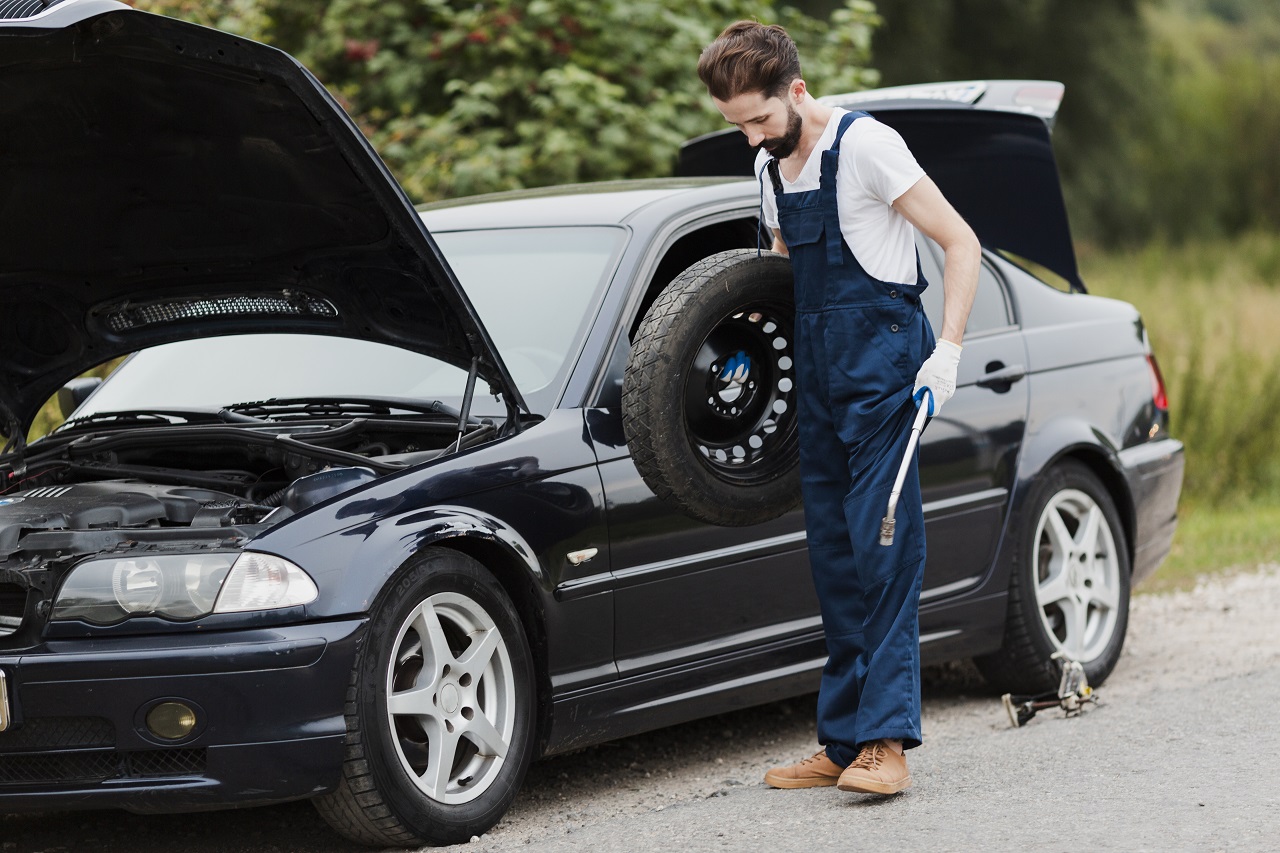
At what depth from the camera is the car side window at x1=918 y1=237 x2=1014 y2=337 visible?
5.35 m

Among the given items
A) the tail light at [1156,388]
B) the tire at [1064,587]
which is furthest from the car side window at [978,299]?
the tail light at [1156,388]

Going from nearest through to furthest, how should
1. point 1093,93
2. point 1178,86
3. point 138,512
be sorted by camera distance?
point 138,512 → point 1093,93 → point 1178,86

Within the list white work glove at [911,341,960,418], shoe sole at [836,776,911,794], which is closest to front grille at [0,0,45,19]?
white work glove at [911,341,960,418]

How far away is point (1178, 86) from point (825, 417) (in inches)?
1183

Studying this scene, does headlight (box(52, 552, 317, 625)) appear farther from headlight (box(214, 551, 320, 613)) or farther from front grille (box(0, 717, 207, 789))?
front grille (box(0, 717, 207, 789))

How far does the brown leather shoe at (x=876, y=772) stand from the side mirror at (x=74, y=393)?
2728 mm

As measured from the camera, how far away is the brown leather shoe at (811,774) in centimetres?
432

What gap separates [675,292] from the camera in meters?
4.17

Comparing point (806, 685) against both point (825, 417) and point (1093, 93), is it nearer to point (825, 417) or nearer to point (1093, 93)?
point (825, 417)

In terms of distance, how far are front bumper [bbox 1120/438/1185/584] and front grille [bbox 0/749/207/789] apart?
357cm

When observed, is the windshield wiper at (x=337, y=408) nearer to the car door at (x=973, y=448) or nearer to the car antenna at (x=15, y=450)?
the car antenna at (x=15, y=450)

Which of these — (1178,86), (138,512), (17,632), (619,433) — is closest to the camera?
(17,632)

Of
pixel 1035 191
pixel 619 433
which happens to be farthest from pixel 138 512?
pixel 1035 191

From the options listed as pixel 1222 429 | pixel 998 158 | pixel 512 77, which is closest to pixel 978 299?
→ pixel 998 158
